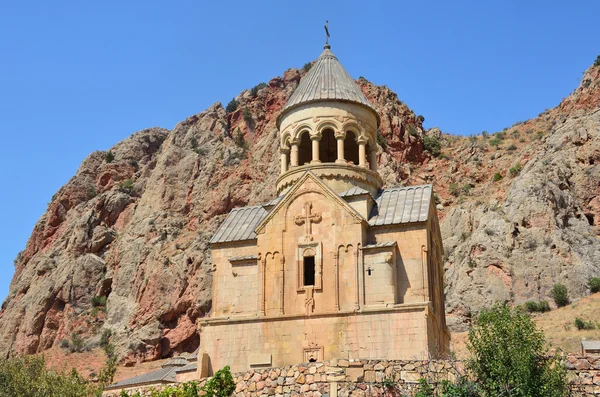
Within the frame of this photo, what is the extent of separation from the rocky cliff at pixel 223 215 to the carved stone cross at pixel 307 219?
20.4 meters

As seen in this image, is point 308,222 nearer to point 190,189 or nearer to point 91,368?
point 91,368

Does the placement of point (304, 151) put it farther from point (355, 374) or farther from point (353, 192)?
point (355, 374)

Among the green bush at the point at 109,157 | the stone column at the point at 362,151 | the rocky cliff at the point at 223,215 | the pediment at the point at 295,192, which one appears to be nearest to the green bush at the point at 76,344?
the rocky cliff at the point at 223,215

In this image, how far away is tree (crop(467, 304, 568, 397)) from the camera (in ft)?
39.3

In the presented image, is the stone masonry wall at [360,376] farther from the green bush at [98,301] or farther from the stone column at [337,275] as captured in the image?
the green bush at [98,301]

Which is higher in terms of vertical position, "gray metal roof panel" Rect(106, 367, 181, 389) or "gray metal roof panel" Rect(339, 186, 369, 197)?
"gray metal roof panel" Rect(339, 186, 369, 197)

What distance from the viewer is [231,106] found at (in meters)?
65.2

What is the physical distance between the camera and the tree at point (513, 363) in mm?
11977

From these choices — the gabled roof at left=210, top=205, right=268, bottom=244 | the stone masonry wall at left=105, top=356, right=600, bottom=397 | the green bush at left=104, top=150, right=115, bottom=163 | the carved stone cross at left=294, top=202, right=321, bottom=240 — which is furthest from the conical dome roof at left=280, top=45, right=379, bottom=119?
the green bush at left=104, top=150, right=115, bottom=163

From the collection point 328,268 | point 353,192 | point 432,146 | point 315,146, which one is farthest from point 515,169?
point 328,268

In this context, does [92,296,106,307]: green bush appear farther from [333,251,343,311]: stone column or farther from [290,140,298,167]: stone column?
[333,251,343,311]: stone column

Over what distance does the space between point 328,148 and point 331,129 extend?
2051 mm

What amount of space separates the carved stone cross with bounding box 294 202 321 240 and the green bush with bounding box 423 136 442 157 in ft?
133

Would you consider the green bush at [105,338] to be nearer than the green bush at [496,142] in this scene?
Yes
